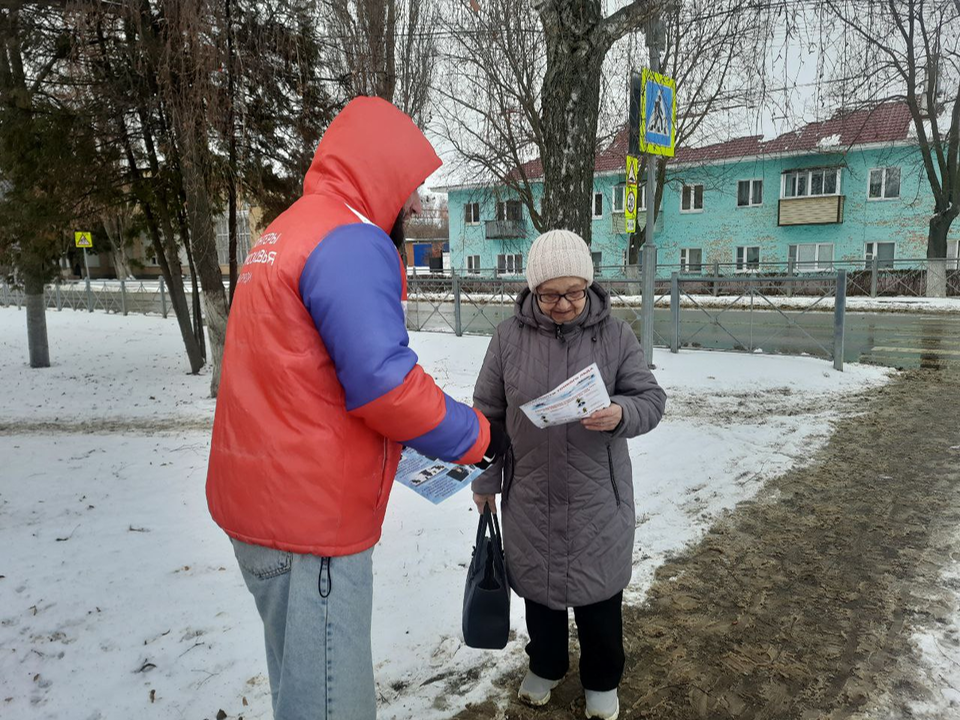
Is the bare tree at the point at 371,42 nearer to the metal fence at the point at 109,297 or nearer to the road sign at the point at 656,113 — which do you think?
the road sign at the point at 656,113

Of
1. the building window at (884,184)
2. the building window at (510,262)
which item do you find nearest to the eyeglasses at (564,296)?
the building window at (884,184)

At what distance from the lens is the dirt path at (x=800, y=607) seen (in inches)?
98.7

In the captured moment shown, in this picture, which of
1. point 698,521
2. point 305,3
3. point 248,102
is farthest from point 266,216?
point 698,521

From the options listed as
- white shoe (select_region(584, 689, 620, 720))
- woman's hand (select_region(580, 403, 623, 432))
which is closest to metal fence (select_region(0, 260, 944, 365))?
white shoe (select_region(584, 689, 620, 720))

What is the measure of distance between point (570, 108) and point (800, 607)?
3874 millimetres

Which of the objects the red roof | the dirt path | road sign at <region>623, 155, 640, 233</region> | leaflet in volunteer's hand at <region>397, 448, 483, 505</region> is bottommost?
the dirt path

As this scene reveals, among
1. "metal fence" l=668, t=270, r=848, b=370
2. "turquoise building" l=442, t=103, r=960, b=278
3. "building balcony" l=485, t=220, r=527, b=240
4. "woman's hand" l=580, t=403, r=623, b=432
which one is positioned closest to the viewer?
"woman's hand" l=580, t=403, r=623, b=432

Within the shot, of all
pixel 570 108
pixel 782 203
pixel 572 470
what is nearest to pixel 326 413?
→ pixel 572 470

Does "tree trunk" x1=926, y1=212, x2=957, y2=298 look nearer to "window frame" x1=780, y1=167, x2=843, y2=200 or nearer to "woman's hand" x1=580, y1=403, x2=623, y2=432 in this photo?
"window frame" x1=780, y1=167, x2=843, y2=200

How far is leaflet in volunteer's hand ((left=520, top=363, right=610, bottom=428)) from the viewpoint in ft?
6.39

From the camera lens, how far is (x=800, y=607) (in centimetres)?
315

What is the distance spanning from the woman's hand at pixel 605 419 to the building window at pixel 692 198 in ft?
99.5

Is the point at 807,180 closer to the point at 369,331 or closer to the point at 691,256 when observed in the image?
the point at 691,256

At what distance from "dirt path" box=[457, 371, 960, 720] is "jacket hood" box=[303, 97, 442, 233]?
1.91 m
